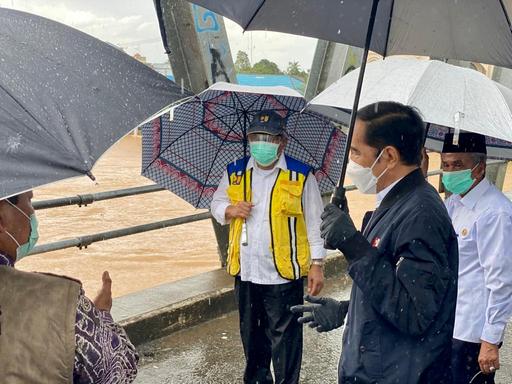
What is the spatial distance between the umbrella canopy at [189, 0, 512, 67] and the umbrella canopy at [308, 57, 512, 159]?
0.19 meters

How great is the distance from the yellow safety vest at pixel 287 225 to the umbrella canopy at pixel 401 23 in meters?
0.88

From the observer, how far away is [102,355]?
1724 mm

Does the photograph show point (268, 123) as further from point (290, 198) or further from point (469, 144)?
point (469, 144)

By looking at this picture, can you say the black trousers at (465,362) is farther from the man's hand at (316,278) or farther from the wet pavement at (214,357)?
the wet pavement at (214,357)

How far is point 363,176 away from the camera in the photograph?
239 centimetres

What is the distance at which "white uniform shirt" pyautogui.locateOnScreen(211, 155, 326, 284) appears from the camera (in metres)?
3.54

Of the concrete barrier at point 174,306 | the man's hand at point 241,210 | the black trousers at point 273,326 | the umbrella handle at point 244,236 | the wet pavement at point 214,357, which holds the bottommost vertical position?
the wet pavement at point 214,357

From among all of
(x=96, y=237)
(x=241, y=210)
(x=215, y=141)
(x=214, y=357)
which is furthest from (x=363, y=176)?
(x=96, y=237)

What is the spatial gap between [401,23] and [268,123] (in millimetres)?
969

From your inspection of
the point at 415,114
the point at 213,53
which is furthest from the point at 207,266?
the point at 415,114

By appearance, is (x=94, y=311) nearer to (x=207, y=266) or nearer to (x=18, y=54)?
(x=18, y=54)

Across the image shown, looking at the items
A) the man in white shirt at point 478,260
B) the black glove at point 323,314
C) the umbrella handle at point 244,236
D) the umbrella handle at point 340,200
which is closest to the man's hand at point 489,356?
the man in white shirt at point 478,260

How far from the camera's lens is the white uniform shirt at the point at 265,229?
354cm

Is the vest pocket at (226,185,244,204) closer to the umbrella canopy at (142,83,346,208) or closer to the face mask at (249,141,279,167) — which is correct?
the face mask at (249,141,279,167)
